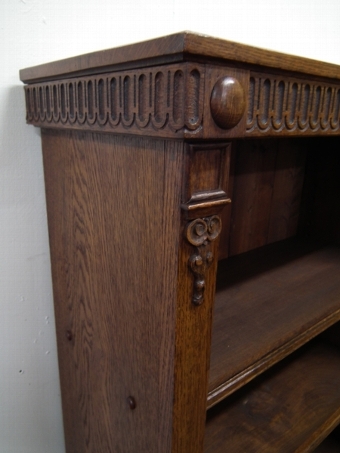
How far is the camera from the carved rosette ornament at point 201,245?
15.6 inches

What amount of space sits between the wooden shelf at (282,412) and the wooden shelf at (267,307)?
0.73ft

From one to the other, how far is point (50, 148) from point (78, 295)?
251 millimetres

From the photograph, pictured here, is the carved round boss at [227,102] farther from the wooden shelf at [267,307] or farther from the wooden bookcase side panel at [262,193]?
the wooden bookcase side panel at [262,193]

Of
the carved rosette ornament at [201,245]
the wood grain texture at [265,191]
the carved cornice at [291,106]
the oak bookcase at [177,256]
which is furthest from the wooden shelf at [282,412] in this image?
the carved cornice at [291,106]

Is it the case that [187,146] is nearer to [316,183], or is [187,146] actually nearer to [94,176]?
[94,176]

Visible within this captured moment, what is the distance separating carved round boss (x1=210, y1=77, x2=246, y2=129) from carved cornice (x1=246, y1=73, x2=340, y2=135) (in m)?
0.04

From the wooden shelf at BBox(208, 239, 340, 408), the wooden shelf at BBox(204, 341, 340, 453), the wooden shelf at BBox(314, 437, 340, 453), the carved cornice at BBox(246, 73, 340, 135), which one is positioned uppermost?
the carved cornice at BBox(246, 73, 340, 135)

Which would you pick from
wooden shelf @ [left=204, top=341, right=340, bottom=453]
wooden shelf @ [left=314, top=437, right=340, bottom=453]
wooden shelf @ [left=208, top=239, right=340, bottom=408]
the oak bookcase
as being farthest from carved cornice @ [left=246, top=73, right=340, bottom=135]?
wooden shelf @ [left=314, top=437, right=340, bottom=453]

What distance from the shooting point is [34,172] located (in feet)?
2.29

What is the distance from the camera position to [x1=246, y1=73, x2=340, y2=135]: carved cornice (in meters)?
0.40

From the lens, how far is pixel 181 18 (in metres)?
0.79

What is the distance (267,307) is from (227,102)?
48 centimetres

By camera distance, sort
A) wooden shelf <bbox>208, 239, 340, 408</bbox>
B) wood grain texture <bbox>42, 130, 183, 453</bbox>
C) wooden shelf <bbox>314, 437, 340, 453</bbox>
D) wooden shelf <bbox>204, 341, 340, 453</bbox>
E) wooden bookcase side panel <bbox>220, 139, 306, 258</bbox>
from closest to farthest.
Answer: wood grain texture <bbox>42, 130, 183, 453</bbox>, wooden shelf <bbox>208, 239, 340, 408</bbox>, wooden shelf <bbox>204, 341, 340, 453</bbox>, wooden bookcase side panel <bbox>220, 139, 306, 258</bbox>, wooden shelf <bbox>314, 437, 340, 453</bbox>

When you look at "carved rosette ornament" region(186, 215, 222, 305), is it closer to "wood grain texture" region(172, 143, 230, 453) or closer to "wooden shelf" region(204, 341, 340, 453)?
"wood grain texture" region(172, 143, 230, 453)
